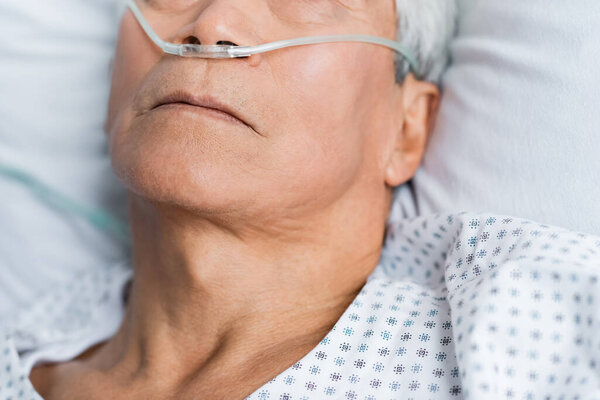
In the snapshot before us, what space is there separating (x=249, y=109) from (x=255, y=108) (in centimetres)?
1

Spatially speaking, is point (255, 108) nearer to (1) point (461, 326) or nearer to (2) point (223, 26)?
(2) point (223, 26)

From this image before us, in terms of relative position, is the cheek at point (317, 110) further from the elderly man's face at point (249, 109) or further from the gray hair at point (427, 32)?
the gray hair at point (427, 32)

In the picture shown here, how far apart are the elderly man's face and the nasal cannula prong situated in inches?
0.5

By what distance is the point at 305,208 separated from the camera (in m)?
1.24

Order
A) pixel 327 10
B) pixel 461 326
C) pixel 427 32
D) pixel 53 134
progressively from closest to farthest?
pixel 461 326 → pixel 327 10 → pixel 427 32 → pixel 53 134

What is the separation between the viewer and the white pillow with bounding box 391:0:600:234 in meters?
1.21

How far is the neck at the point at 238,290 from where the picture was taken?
1.24 m

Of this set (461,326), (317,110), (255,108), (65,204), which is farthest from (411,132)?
(65,204)

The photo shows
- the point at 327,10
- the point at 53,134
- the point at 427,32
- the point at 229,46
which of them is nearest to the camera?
the point at 229,46

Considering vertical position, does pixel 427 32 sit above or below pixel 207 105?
above

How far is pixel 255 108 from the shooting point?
1137 mm

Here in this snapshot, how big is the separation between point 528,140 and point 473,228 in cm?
23

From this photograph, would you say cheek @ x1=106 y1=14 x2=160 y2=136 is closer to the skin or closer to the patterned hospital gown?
the skin

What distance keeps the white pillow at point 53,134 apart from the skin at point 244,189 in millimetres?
347
